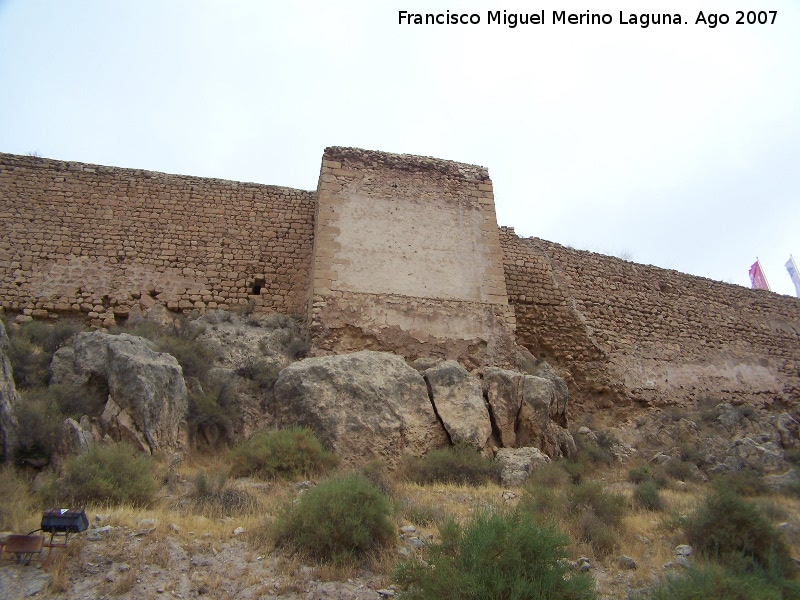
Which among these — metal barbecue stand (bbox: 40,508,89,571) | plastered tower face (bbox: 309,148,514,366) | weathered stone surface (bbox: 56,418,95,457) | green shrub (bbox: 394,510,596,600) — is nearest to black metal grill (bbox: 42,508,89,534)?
metal barbecue stand (bbox: 40,508,89,571)

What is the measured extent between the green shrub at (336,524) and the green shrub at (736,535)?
8.72 feet

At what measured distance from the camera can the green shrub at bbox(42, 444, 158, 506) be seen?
527cm

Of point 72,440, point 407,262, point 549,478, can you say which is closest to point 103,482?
point 72,440

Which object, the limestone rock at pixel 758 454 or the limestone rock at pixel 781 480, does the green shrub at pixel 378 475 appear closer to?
the limestone rock at pixel 781 480

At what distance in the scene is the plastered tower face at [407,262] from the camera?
9.57 metres

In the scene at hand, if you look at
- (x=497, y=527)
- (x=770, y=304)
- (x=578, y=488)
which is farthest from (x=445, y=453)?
(x=770, y=304)

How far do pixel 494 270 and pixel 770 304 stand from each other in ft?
31.0

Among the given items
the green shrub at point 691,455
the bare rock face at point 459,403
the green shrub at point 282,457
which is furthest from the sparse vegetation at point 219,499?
the green shrub at point 691,455

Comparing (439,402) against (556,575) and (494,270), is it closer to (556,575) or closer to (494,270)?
(494,270)

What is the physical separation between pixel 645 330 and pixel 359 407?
8.07 m

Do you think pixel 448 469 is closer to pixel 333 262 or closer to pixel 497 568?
Result: pixel 497 568

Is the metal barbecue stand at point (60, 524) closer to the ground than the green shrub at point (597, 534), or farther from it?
farther from it

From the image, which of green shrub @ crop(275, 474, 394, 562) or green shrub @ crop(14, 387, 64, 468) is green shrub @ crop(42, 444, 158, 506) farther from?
green shrub @ crop(275, 474, 394, 562)

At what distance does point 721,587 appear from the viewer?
407 cm
